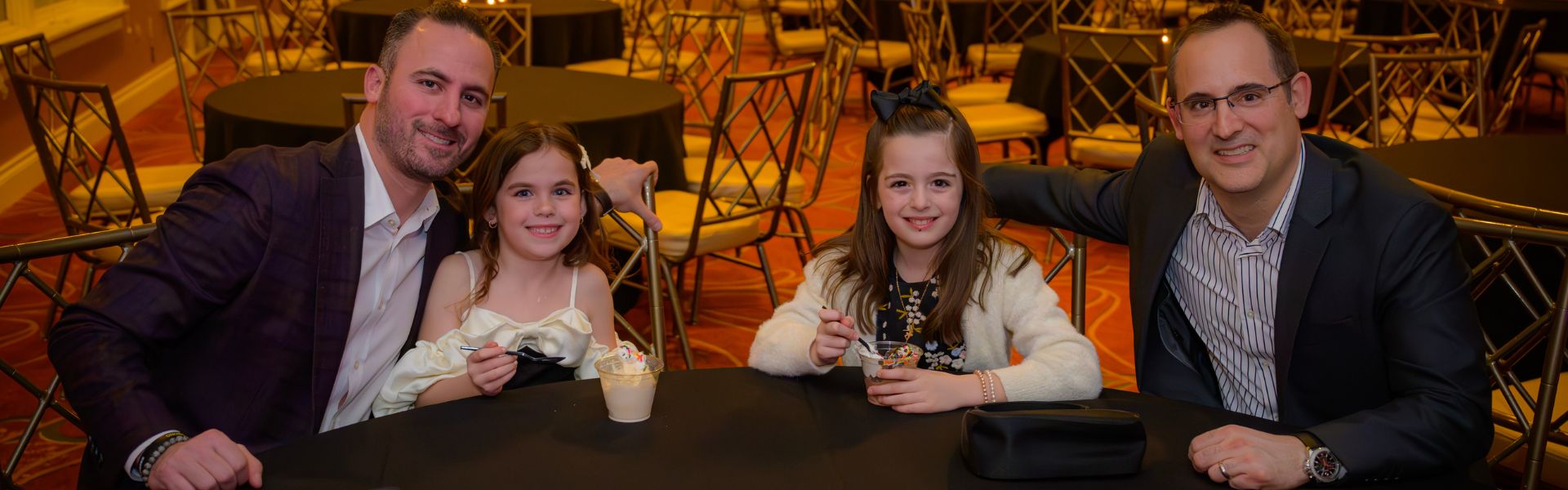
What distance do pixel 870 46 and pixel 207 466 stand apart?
6078 millimetres

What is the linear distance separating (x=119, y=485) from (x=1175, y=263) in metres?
1.57

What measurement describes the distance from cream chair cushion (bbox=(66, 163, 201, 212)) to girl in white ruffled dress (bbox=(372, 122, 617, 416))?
194 cm

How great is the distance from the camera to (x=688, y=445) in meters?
1.50

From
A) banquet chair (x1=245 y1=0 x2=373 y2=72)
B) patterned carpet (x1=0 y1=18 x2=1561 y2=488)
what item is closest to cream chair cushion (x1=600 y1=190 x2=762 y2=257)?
patterned carpet (x1=0 y1=18 x2=1561 y2=488)

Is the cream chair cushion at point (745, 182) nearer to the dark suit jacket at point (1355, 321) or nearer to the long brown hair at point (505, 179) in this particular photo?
the long brown hair at point (505, 179)

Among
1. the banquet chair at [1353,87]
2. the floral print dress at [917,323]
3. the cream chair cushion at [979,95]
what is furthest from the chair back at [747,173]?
the banquet chair at [1353,87]

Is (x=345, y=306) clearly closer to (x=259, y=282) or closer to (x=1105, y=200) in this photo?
(x=259, y=282)

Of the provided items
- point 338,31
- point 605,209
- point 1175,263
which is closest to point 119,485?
point 605,209

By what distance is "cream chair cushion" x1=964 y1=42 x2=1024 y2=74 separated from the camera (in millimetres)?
6910

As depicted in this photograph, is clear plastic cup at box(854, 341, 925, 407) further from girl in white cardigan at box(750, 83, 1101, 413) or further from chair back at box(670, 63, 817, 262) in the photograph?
chair back at box(670, 63, 817, 262)

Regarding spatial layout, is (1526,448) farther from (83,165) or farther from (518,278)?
(83,165)

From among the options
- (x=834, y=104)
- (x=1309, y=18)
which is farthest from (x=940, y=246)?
(x=1309, y=18)

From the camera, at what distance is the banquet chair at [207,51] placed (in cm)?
493

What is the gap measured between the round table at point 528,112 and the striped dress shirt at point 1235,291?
6.58 ft
